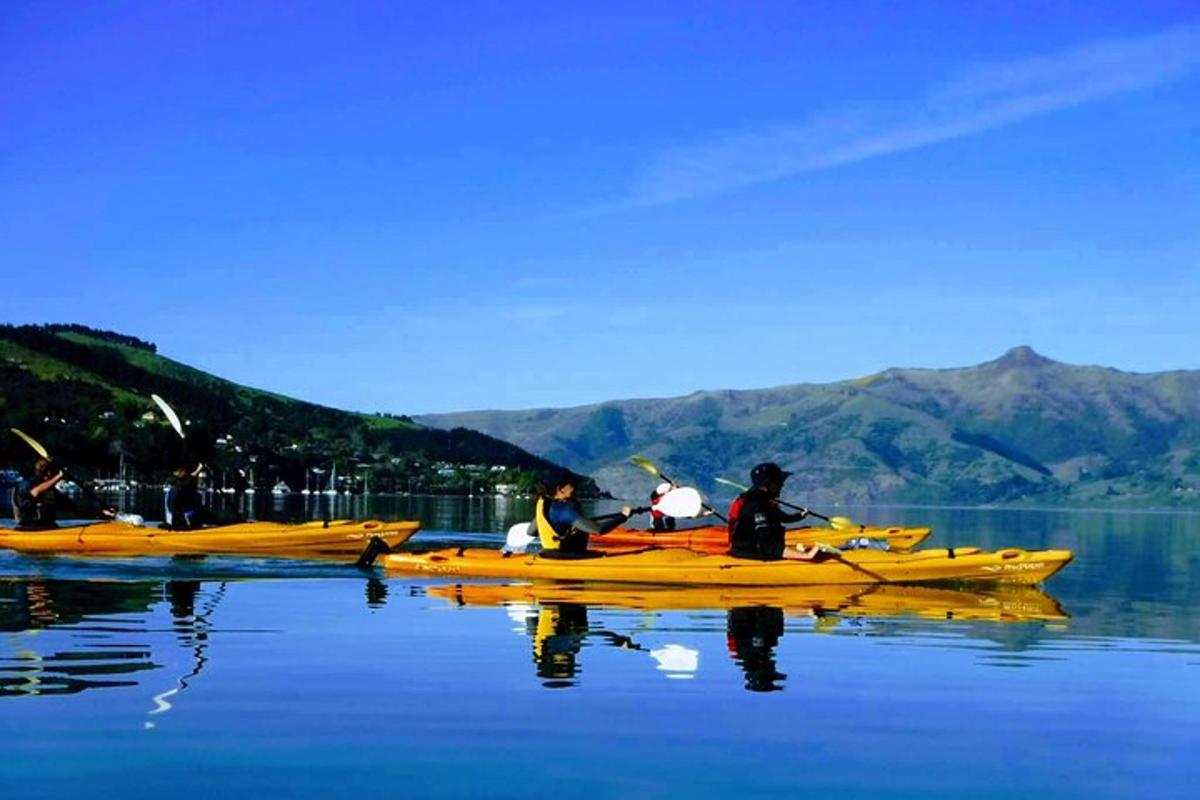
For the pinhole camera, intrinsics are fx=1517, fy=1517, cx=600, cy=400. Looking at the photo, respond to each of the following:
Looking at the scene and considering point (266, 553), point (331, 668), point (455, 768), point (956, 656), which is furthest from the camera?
point (266, 553)

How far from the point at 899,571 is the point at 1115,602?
645 cm

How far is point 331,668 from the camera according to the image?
60.8 ft

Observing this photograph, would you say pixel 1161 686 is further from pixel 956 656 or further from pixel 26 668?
pixel 26 668

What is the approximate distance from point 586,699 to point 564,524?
1432cm

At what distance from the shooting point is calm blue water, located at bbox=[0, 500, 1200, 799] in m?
12.4

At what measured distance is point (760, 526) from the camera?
95.0 feet

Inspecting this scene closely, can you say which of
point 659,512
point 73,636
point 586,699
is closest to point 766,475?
point 659,512

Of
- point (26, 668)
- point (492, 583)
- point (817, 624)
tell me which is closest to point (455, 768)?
point (26, 668)

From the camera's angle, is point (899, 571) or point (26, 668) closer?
point (26, 668)

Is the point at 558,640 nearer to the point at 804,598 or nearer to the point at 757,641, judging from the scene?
the point at 757,641

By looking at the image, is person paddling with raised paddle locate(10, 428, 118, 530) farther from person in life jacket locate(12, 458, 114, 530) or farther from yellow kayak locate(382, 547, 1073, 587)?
yellow kayak locate(382, 547, 1073, 587)

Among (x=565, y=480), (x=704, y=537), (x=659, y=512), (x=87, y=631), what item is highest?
(x=565, y=480)

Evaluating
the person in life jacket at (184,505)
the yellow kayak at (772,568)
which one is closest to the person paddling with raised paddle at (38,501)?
the person in life jacket at (184,505)

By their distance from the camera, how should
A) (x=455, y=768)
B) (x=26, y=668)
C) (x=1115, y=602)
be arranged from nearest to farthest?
(x=455, y=768) → (x=26, y=668) → (x=1115, y=602)
